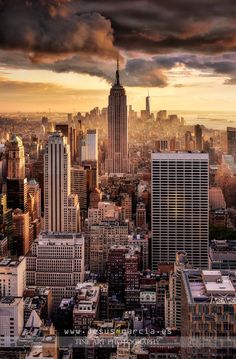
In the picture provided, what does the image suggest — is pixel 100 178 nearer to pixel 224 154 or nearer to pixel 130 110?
pixel 130 110

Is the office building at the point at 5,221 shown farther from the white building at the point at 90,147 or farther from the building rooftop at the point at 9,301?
the building rooftop at the point at 9,301

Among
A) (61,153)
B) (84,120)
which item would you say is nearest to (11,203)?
(61,153)

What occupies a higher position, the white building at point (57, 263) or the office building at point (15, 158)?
the office building at point (15, 158)

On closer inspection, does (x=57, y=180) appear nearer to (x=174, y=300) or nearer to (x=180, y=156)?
(x=180, y=156)

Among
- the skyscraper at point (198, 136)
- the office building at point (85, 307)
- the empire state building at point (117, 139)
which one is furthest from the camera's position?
the empire state building at point (117, 139)

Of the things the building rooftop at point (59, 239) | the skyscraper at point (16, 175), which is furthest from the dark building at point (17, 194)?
the building rooftop at point (59, 239)

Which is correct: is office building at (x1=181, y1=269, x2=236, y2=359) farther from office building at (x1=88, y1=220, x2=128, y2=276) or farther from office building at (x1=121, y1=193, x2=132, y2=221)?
office building at (x1=121, y1=193, x2=132, y2=221)

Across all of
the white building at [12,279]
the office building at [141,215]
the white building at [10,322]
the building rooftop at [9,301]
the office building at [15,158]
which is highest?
the office building at [15,158]
